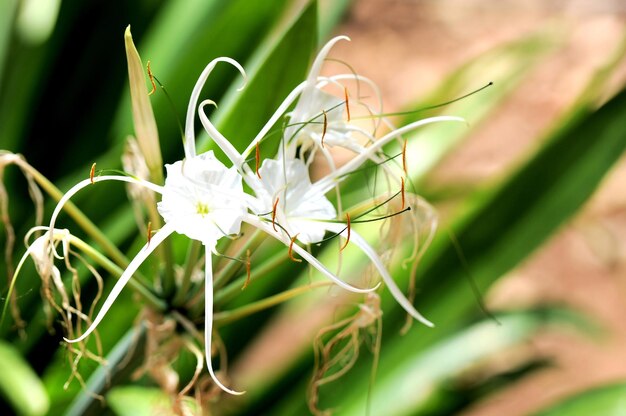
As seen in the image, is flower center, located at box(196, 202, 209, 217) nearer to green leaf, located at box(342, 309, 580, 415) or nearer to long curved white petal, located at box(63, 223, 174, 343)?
long curved white petal, located at box(63, 223, 174, 343)

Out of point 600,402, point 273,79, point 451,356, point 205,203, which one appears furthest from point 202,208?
point 451,356

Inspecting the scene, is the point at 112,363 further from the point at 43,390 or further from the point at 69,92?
the point at 69,92

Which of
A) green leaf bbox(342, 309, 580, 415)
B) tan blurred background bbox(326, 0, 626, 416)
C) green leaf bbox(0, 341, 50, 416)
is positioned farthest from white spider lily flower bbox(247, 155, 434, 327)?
tan blurred background bbox(326, 0, 626, 416)

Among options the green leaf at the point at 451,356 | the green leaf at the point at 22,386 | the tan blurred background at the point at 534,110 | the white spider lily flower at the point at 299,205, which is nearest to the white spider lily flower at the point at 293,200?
the white spider lily flower at the point at 299,205

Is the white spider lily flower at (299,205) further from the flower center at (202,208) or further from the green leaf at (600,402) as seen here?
the green leaf at (600,402)

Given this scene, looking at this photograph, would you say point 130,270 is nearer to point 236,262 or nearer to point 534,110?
point 236,262
